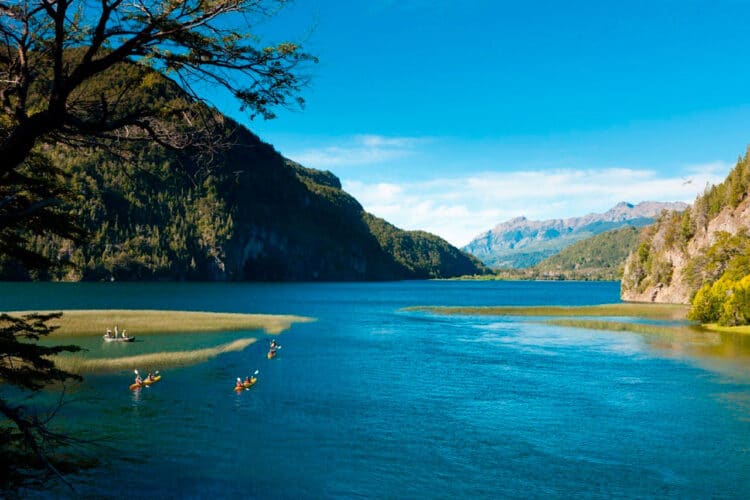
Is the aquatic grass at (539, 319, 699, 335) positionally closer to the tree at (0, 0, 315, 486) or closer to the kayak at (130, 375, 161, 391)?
the kayak at (130, 375, 161, 391)

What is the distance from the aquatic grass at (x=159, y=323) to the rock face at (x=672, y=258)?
9456 centimetres

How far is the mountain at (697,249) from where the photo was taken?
4313 inches

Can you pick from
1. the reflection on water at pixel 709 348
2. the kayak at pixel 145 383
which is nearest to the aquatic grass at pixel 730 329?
the reflection on water at pixel 709 348

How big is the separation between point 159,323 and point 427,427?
5880 centimetres

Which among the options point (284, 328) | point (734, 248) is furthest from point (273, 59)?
point (734, 248)

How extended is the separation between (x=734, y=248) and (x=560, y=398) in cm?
9006

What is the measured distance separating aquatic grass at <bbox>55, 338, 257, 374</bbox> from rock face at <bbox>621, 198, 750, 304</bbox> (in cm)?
11076

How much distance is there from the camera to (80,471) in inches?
989

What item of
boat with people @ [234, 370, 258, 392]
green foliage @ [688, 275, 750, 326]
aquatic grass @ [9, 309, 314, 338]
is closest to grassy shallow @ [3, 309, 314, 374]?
aquatic grass @ [9, 309, 314, 338]

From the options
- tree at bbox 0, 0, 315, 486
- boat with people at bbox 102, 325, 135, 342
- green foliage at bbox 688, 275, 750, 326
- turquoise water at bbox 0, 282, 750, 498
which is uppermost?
tree at bbox 0, 0, 315, 486

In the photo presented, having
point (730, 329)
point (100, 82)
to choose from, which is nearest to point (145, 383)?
point (100, 82)

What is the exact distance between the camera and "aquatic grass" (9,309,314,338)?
71113 mm

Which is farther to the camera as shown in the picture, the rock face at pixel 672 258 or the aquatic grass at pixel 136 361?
the rock face at pixel 672 258

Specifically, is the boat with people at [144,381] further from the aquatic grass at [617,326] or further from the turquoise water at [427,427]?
the aquatic grass at [617,326]
